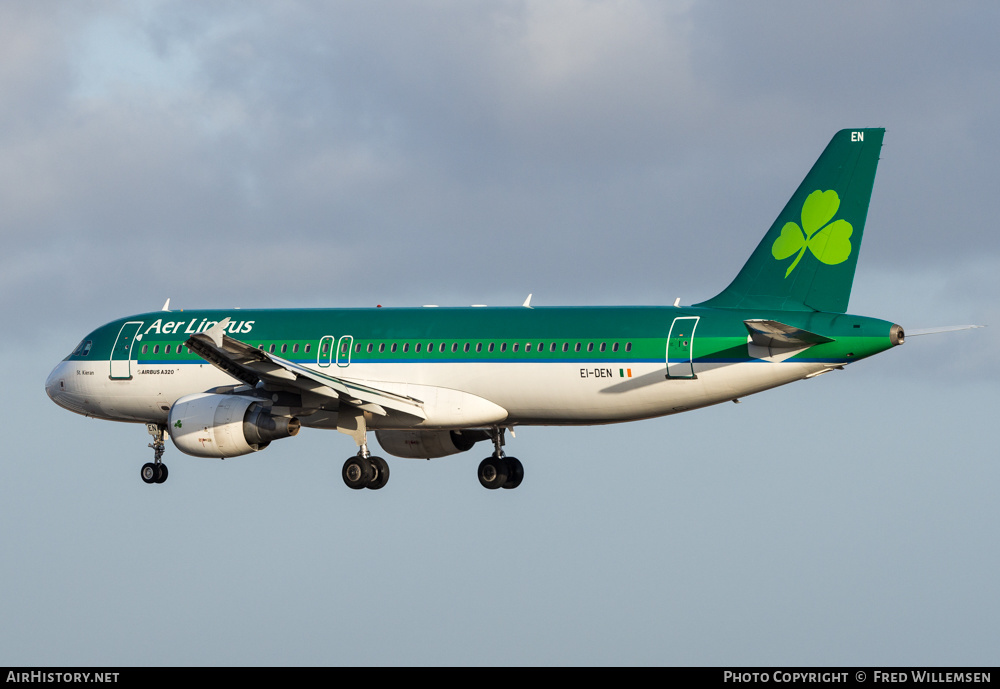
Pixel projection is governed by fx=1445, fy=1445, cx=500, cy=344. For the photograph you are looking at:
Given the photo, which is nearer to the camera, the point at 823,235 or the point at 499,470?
the point at 823,235

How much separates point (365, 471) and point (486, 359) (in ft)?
16.2

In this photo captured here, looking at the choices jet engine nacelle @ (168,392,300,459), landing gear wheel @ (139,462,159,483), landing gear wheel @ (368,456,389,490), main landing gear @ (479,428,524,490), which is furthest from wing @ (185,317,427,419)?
landing gear wheel @ (139,462,159,483)

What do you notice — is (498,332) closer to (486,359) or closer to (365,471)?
(486,359)

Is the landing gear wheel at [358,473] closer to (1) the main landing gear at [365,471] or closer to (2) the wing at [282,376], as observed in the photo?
(1) the main landing gear at [365,471]

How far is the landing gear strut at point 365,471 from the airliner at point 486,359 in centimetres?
4

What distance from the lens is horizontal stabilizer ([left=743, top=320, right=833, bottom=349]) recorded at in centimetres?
3444

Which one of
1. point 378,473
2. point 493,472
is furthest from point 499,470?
point 378,473

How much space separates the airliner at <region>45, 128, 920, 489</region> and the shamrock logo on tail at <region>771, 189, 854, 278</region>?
0.04m

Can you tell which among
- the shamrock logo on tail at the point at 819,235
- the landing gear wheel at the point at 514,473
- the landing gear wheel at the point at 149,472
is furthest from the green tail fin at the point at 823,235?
the landing gear wheel at the point at 149,472

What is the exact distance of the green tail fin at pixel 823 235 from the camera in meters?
36.2

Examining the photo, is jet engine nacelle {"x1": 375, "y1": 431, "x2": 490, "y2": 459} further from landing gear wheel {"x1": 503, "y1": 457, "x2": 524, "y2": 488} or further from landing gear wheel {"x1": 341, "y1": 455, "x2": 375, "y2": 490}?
landing gear wheel {"x1": 341, "y1": 455, "x2": 375, "y2": 490}

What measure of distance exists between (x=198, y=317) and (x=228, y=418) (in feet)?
21.3

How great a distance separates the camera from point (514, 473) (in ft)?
144

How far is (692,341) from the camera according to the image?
3678 cm
